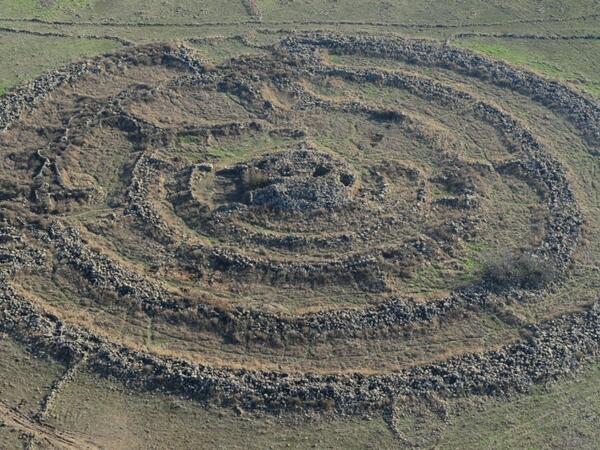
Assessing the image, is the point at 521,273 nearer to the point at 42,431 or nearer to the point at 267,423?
the point at 267,423

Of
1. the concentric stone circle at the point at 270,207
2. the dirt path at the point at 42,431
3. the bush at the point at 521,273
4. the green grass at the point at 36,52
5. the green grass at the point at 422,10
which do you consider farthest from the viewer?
the green grass at the point at 422,10

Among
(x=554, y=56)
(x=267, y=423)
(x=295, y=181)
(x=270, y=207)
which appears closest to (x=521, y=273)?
(x=295, y=181)

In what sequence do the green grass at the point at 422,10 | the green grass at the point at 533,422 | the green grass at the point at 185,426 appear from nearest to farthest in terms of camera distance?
1. the green grass at the point at 185,426
2. the green grass at the point at 533,422
3. the green grass at the point at 422,10

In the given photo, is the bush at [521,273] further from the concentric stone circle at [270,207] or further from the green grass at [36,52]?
the green grass at [36,52]

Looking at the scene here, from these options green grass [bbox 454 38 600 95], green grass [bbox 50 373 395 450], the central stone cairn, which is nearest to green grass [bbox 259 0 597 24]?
green grass [bbox 454 38 600 95]

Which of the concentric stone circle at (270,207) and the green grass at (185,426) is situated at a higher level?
the concentric stone circle at (270,207)

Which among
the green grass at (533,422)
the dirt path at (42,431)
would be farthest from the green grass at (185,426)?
the green grass at (533,422)
